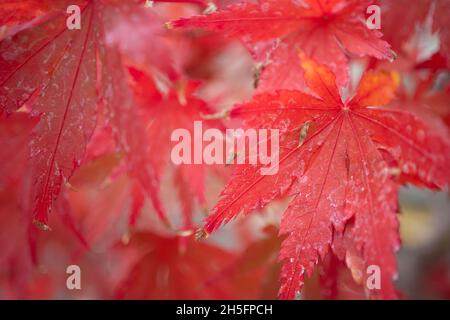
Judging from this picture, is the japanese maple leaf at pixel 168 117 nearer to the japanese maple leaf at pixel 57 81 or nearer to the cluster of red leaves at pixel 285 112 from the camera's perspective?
the cluster of red leaves at pixel 285 112

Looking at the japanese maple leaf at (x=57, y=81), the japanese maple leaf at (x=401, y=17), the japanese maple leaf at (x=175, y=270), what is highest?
the japanese maple leaf at (x=401, y=17)

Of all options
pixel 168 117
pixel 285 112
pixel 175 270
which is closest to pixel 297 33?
pixel 285 112

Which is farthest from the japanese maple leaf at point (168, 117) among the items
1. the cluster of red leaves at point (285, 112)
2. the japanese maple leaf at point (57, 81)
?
the japanese maple leaf at point (57, 81)

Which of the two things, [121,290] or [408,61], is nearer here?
[121,290]

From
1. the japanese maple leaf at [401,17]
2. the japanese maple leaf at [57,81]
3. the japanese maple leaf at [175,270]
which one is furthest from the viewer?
the japanese maple leaf at [175,270]

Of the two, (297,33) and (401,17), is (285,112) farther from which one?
(401,17)
